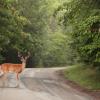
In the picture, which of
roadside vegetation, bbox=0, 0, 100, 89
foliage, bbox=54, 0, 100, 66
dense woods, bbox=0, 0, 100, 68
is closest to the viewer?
foliage, bbox=54, 0, 100, 66

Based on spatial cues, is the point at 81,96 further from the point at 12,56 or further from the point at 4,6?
the point at 12,56

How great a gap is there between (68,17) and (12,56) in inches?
931

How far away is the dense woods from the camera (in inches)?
788

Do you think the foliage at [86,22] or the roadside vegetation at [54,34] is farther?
the roadside vegetation at [54,34]

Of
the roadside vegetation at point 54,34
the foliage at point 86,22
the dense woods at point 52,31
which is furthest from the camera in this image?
the roadside vegetation at point 54,34

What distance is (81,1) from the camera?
21.0 meters

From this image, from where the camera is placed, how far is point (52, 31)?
72125 millimetres

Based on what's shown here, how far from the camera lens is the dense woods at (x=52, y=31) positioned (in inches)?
788

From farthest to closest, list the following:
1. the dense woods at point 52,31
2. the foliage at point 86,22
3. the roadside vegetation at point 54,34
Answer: the roadside vegetation at point 54,34
the dense woods at point 52,31
the foliage at point 86,22

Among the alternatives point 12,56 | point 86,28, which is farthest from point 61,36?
point 86,28

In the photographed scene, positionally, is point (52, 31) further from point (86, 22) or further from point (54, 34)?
point (86, 22)

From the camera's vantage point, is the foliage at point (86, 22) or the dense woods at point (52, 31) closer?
the foliage at point (86, 22)

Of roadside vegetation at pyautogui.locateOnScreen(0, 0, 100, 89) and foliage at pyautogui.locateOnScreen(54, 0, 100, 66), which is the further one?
roadside vegetation at pyautogui.locateOnScreen(0, 0, 100, 89)

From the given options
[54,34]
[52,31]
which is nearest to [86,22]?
[54,34]
